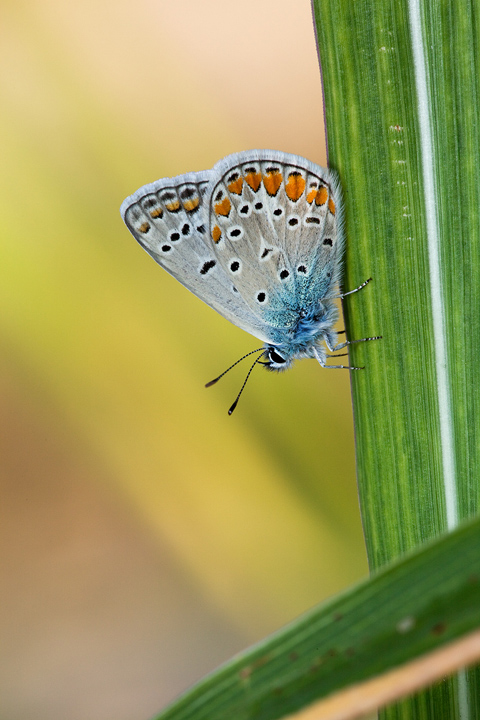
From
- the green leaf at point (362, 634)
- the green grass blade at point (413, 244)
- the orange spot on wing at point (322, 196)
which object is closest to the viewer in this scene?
the green leaf at point (362, 634)

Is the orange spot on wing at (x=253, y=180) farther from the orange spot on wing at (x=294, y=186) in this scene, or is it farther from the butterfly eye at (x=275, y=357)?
the butterfly eye at (x=275, y=357)

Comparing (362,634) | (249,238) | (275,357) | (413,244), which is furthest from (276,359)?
(362,634)

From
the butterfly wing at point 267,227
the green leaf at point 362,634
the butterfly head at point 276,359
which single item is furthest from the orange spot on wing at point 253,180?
the green leaf at point 362,634

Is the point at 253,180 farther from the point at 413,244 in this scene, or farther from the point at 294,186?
the point at 413,244

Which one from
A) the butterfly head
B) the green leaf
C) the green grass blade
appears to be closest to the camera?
the green leaf

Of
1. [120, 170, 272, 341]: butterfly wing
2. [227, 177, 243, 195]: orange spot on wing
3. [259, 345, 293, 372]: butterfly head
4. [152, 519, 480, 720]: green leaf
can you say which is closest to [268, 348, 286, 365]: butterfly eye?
[259, 345, 293, 372]: butterfly head

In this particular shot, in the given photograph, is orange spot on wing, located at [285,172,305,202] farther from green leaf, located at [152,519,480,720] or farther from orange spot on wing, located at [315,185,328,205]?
green leaf, located at [152,519,480,720]

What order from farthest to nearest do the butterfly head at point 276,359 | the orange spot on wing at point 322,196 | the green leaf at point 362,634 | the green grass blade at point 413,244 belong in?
1. the butterfly head at point 276,359
2. the orange spot on wing at point 322,196
3. the green grass blade at point 413,244
4. the green leaf at point 362,634

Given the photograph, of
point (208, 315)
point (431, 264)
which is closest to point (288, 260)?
point (431, 264)
